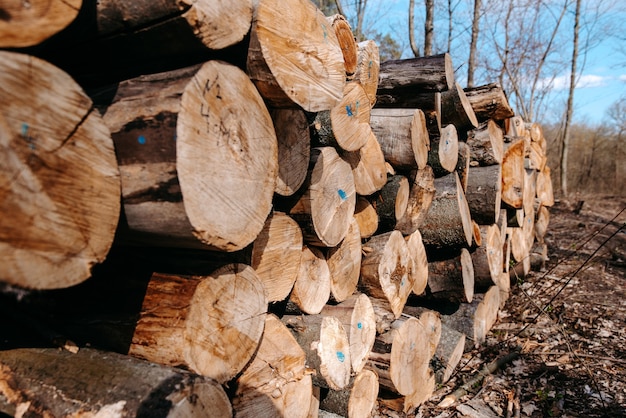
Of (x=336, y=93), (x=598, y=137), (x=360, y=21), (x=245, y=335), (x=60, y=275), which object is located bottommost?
(x=598, y=137)

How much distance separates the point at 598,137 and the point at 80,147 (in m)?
24.9

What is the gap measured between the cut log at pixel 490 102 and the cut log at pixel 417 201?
4.94 feet

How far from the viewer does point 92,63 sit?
140 cm

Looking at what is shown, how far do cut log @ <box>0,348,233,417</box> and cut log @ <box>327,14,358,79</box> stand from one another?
1.60 metres

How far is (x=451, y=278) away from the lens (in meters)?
3.69

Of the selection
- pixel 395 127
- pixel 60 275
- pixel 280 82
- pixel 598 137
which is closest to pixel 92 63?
pixel 280 82

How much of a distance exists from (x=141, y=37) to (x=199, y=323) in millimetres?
901

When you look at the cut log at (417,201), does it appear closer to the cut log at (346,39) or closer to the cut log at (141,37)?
the cut log at (346,39)

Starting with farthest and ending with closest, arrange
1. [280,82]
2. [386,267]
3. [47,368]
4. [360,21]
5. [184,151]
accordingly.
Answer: [360,21] < [386,267] < [280,82] < [47,368] < [184,151]

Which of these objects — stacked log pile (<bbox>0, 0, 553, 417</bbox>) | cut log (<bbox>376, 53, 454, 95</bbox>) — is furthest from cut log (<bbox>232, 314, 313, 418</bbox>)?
cut log (<bbox>376, 53, 454, 95</bbox>)

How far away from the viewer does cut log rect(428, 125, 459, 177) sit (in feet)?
11.3

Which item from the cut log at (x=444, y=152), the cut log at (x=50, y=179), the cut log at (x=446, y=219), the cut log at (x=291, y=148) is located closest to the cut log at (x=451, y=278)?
the cut log at (x=446, y=219)

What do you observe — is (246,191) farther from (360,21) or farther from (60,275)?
(360,21)

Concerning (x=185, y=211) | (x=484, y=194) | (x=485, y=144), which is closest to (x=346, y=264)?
(x=185, y=211)
